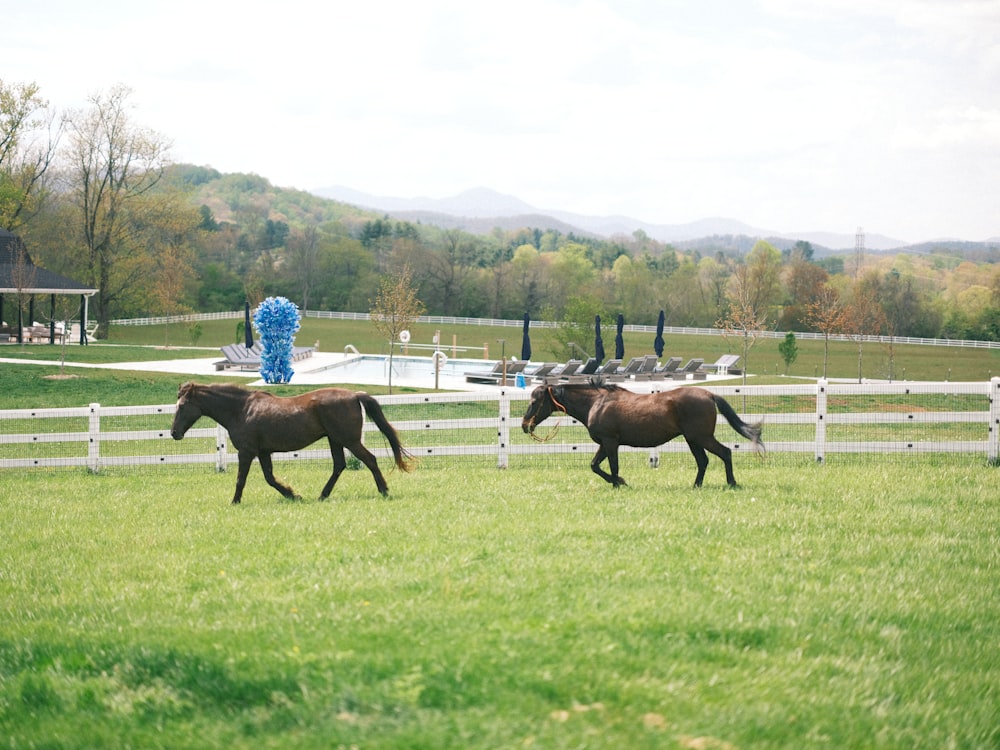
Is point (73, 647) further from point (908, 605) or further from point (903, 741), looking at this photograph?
point (908, 605)

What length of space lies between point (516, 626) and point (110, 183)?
5946cm

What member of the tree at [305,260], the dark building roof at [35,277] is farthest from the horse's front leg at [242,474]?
the tree at [305,260]

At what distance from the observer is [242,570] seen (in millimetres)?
7867

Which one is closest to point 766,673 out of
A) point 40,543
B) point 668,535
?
point 668,535

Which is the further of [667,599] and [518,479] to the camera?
[518,479]

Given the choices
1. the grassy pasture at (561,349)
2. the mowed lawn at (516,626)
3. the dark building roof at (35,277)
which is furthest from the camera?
the dark building roof at (35,277)

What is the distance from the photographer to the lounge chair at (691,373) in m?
42.1

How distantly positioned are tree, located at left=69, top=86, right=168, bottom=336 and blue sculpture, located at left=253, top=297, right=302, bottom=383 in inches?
1110

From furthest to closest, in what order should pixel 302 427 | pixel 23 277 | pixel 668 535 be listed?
1. pixel 23 277
2. pixel 302 427
3. pixel 668 535

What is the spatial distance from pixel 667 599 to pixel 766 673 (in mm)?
1209

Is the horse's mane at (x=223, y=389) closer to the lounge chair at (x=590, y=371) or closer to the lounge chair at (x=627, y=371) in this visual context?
the lounge chair at (x=590, y=371)

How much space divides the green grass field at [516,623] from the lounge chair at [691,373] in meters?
31.0

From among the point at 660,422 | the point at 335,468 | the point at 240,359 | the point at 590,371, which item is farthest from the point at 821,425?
the point at 240,359

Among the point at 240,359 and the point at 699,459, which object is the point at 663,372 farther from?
the point at 699,459
